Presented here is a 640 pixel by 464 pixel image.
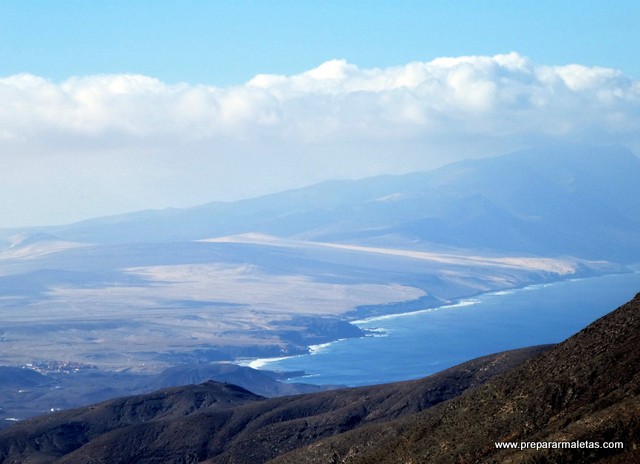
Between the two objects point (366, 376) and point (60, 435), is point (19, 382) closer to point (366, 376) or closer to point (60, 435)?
point (366, 376)

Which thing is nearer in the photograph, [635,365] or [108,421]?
[635,365]

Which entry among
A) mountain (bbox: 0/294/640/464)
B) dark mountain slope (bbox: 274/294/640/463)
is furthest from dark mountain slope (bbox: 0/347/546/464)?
dark mountain slope (bbox: 274/294/640/463)

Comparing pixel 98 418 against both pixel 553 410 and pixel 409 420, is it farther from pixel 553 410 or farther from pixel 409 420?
pixel 553 410

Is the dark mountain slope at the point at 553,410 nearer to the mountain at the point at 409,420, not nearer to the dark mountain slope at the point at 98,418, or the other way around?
the mountain at the point at 409,420

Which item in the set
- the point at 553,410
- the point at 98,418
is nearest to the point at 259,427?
the point at 98,418

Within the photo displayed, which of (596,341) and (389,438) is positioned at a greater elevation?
(596,341)

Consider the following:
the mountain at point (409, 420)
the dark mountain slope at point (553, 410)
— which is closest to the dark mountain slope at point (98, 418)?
the mountain at point (409, 420)

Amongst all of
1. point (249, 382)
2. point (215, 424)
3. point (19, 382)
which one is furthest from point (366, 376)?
point (215, 424)
